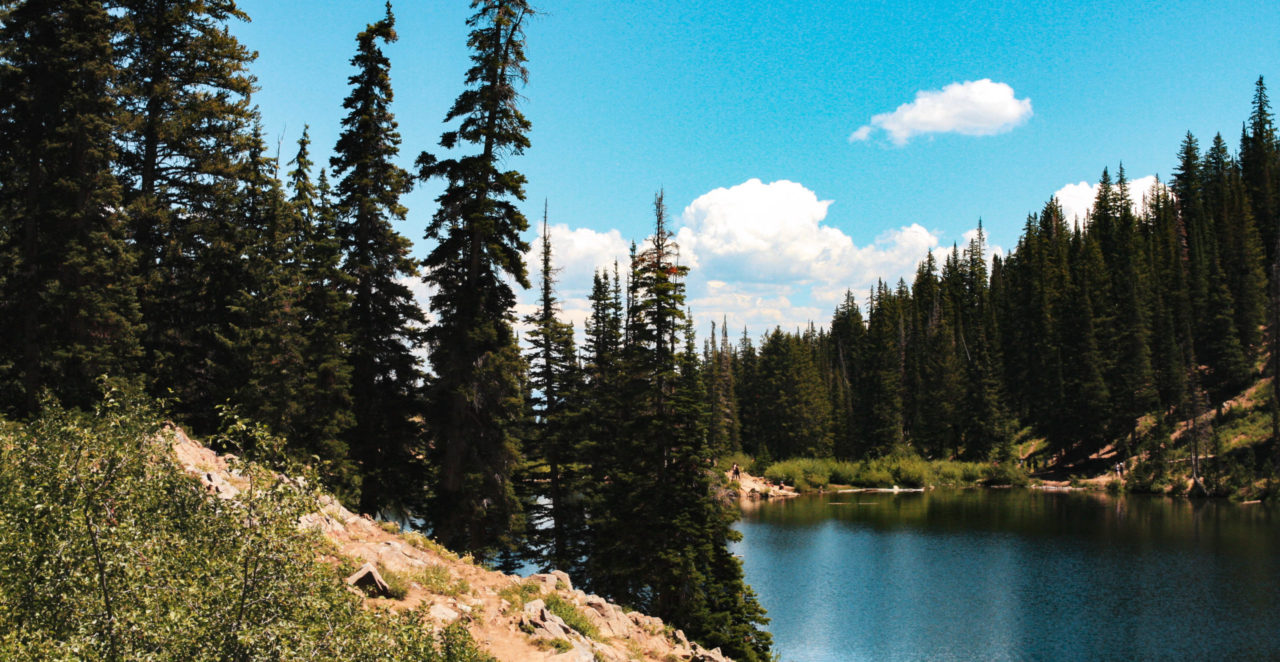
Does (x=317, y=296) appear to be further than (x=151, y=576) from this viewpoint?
Yes

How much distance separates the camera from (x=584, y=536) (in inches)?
1212

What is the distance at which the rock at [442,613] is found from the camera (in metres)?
13.0

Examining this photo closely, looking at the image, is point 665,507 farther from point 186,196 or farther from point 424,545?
point 186,196

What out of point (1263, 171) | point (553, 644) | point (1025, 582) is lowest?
point (1025, 582)

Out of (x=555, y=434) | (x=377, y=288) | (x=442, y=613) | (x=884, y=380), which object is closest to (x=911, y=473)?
(x=884, y=380)

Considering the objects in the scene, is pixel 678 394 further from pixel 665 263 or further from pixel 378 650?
pixel 378 650

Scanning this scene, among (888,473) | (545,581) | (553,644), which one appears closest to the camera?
(553,644)

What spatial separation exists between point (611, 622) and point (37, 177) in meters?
20.9

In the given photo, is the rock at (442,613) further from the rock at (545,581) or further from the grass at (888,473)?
the grass at (888,473)

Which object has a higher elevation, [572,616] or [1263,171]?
[1263,171]

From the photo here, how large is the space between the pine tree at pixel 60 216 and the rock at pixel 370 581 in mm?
12117

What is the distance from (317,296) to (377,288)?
8.52ft

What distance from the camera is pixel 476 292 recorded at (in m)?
24.5

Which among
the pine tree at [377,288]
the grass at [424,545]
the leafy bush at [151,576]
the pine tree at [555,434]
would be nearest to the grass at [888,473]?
the pine tree at [555,434]
